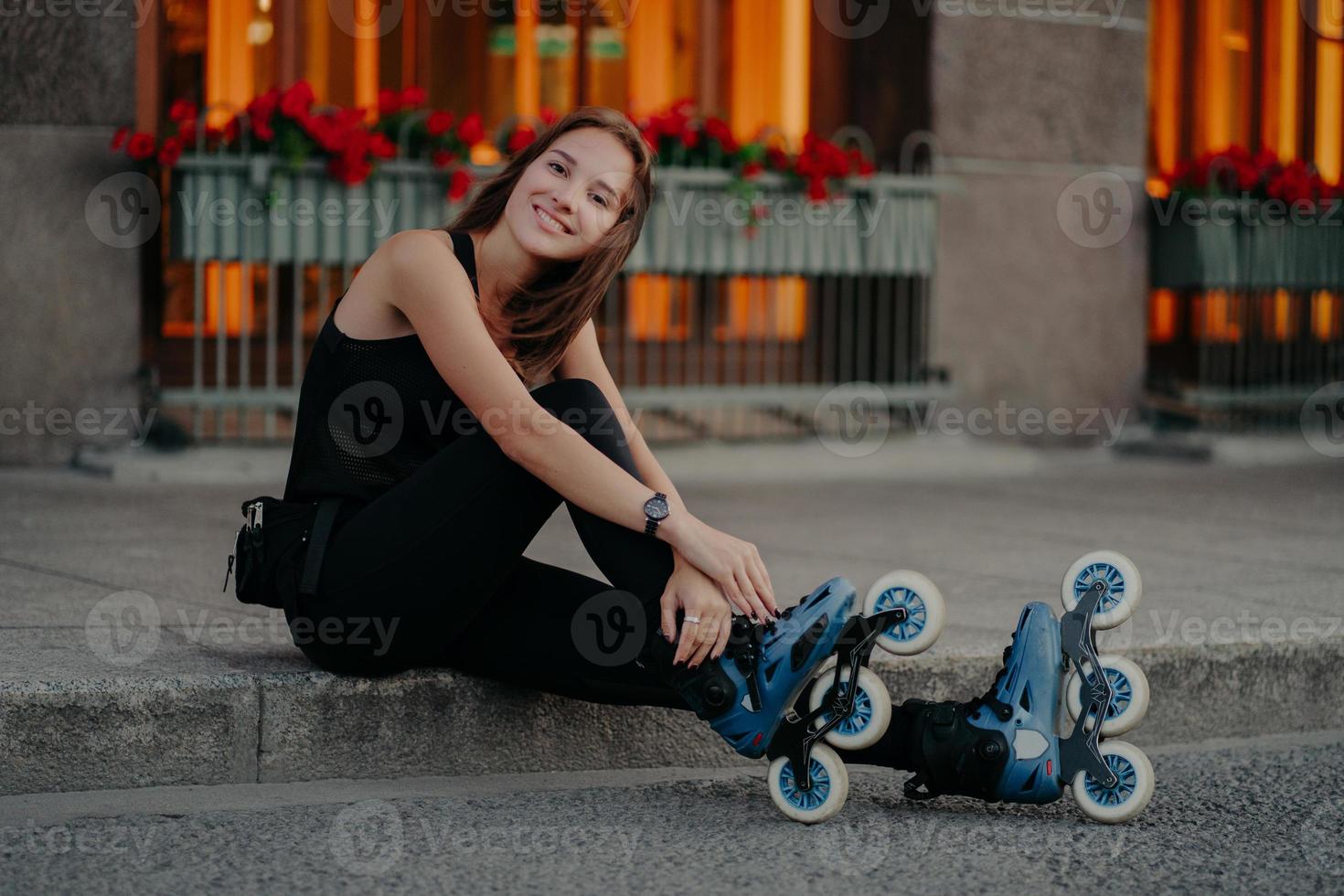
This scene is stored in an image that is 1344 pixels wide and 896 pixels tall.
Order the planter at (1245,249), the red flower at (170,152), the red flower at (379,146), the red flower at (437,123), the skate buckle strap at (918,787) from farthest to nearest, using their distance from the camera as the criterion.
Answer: the planter at (1245,249) < the red flower at (437,123) < the red flower at (379,146) < the red flower at (170,152) < the skate buckle strap at (918,787)

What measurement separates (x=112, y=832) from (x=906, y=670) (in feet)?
5.04

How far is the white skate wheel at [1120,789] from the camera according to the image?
273 centimetres

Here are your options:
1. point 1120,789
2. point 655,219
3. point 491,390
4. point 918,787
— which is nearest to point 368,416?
point 491,390

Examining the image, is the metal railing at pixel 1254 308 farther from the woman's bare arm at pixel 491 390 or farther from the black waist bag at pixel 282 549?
the black waist bag at pixel 282 549

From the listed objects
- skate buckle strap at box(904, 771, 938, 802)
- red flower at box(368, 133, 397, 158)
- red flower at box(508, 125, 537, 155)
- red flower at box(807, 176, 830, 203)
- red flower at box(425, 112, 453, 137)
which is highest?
red flower at box(425, 112, 453, 137)

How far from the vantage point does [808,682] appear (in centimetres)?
272

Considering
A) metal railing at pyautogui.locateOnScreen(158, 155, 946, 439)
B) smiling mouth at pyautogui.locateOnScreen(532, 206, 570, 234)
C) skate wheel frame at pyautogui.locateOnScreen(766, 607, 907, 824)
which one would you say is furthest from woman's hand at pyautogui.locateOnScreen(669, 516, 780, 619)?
metal railing at pyautogui.locateOnScreen(158, 155, 946, 439)

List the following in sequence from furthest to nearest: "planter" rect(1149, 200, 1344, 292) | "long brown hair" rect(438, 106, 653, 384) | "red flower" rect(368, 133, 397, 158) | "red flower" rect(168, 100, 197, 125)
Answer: "planter" rect(1149, 200, 1344, 292) → "red flower" rect(368, 133, 397, 158) → "red flower" rect(168, 100, 197, 125) → "long brown hair" rect(438, 106, 653, 384)

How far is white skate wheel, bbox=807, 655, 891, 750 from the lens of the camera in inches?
107

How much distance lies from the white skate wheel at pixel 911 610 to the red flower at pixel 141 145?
4.30 meters

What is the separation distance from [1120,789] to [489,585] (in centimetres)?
113

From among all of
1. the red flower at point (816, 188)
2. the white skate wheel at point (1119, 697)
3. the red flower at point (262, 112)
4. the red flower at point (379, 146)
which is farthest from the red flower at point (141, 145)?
the white skate wheel at point (1119, 697)

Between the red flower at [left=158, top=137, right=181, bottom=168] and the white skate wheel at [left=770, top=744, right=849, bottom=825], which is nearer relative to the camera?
the white skate wheel at [left=770, top=744, right=849, bottom=825]

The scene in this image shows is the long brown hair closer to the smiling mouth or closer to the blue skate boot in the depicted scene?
the smiling mouth
